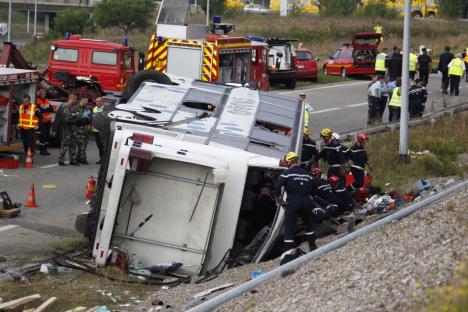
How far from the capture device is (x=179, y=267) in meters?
13.1

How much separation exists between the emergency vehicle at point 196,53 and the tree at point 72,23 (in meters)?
35.1

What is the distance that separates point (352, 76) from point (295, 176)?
3078cm

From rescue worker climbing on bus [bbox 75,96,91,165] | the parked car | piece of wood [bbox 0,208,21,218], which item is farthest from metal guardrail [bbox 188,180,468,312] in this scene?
the parked car

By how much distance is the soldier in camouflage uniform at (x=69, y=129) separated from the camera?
2122 cm

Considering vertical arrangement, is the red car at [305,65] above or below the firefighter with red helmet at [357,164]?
above

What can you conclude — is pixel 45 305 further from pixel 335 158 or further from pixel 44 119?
pixel 44 119

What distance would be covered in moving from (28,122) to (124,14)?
46047 millimetres

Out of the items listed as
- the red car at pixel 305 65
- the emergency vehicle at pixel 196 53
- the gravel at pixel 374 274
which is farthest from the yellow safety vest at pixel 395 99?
the red car at pixel 305 65

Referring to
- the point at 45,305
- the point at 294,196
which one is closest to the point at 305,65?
the point at 294,196

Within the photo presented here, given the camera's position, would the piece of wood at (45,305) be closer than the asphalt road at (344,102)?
Yes

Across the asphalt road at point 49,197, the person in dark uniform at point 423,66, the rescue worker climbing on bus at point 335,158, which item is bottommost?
the asphalt road at point 49,197

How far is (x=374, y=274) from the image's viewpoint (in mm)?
9266

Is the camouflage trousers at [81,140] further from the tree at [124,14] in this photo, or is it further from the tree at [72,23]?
the tree at [124,14]

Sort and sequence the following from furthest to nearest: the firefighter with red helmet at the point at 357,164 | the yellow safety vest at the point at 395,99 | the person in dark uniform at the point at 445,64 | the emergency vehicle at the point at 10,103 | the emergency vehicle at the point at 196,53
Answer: the person in dark uniform at the point at 445,64
the yellow safety vest at the point at 395,99
the emergency vehicle at the point at 196,53
the emergency vehicle at the point at 10,103
the firefighter with red helmet at the point at 357,164
